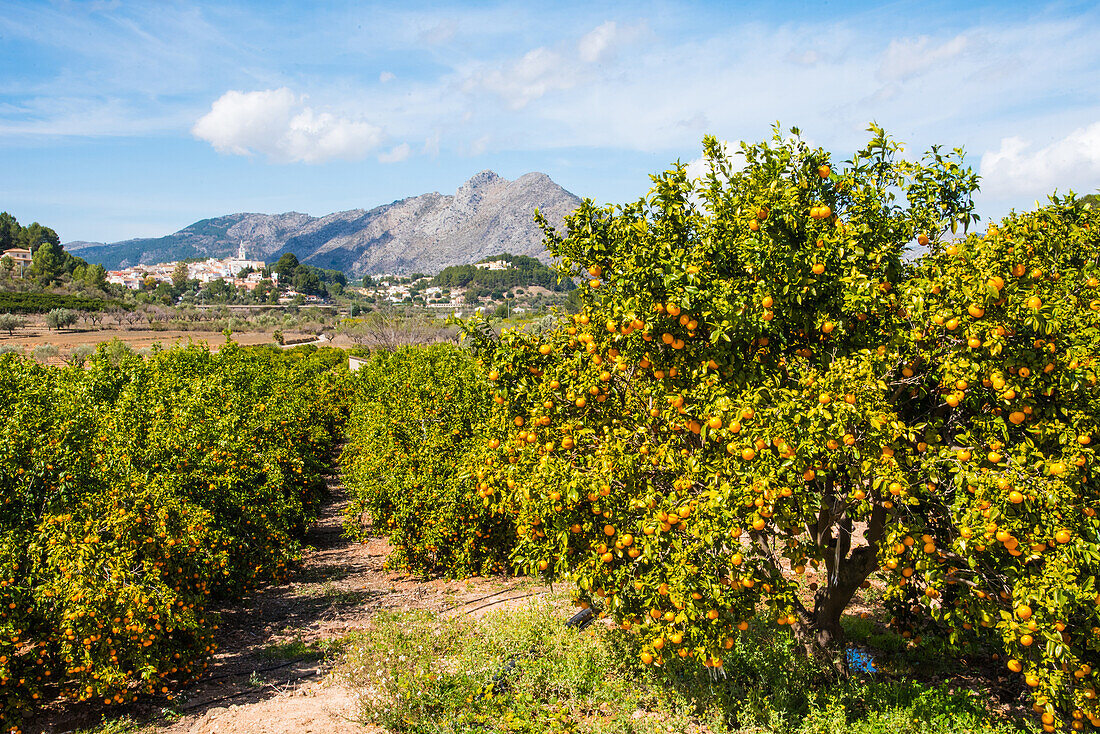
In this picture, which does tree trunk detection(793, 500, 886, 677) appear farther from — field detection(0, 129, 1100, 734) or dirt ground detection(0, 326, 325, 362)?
dirt ground detection(0, 326, 325, 362)

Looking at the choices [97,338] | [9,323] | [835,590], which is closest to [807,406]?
[835,590]

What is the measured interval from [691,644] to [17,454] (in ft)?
19.0

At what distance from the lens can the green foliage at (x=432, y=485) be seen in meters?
8.72

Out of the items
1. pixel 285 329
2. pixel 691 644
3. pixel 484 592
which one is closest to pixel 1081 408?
pixel 691 644

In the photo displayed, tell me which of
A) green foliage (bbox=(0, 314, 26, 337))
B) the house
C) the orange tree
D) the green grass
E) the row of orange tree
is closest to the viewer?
the orange tree

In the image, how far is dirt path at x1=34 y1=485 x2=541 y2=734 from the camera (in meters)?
5.33

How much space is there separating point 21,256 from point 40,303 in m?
47.4

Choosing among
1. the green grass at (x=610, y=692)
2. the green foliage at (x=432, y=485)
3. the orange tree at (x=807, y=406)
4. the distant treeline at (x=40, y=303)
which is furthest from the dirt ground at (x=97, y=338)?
the orange tree at (x=807, y=406)

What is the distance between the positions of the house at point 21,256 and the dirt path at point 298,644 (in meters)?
93.1

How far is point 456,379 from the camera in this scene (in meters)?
10.3

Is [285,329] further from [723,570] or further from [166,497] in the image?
[723,570]

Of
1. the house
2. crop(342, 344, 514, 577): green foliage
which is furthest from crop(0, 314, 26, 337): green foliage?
crop(342, 344, 514, 577): green foliage

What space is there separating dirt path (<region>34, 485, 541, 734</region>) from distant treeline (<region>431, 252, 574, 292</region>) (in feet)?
346

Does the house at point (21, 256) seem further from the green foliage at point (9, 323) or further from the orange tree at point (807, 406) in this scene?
the orange tree at point (807, 406)
